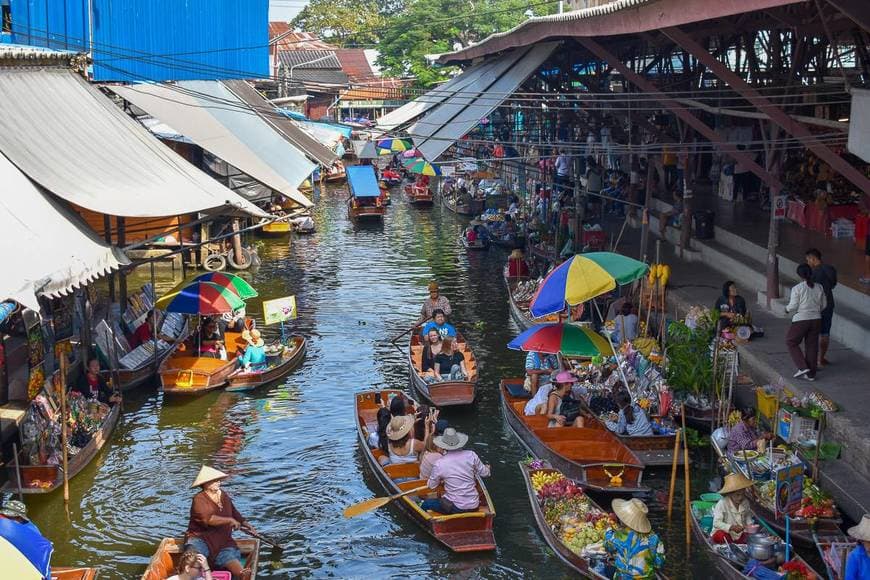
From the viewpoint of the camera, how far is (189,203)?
15461 millimetres

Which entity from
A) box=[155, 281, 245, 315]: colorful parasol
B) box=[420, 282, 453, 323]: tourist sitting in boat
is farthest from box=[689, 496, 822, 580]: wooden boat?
box=[155, 281, 245, 315]: colorful parasol

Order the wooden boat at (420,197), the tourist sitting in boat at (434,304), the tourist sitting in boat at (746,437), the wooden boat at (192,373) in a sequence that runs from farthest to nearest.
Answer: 1. the wooden boat at (420,197)
2. the tourist sitting in boat at (434,304)
3. the wooden boat at (192,373)
4. the tourist sitting in boat at (746,437)

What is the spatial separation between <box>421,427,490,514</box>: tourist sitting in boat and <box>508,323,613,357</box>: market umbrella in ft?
11.0

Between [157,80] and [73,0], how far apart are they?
2510 millimetres

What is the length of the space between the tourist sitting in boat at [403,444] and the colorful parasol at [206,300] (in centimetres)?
569

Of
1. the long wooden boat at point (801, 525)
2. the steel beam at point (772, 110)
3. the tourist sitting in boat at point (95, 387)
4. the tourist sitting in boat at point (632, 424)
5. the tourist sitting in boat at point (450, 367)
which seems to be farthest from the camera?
the tourist sitting in boat at point (450, 367)

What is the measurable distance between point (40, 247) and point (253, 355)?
6.85 m

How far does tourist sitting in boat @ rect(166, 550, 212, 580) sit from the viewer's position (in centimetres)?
985

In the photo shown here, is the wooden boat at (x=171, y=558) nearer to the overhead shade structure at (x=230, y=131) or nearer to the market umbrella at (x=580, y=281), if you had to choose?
the market umbrella at (x=580, y=281)

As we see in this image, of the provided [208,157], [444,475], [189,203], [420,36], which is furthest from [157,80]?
[420,36]

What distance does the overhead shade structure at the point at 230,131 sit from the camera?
832 inches

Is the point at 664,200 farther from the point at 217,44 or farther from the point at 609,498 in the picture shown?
the point at 609,498

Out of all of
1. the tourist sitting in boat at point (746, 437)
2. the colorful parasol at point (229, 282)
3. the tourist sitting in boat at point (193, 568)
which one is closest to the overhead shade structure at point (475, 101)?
the colorful parasol at point (229, 282)

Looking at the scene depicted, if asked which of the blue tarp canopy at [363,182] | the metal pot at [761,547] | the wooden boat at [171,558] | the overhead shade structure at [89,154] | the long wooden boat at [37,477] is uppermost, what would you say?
the overhead shade structure at [89,154]
